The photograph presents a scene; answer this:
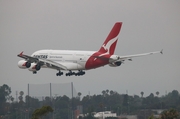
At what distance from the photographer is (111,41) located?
146m

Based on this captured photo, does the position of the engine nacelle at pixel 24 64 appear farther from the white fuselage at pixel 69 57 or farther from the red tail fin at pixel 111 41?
the red tail fin at pixel 111 41

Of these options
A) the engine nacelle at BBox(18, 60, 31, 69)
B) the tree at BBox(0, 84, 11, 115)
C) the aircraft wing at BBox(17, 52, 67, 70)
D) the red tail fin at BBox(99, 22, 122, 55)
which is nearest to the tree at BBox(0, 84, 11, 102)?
the tree at BBox(0, 84, 11, 115)

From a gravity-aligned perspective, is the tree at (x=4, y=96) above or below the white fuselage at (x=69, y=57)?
below

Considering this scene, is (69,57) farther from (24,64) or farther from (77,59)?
(24,64)

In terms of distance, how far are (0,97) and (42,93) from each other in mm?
16939

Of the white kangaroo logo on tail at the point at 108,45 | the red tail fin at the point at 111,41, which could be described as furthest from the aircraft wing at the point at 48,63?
the white kangaroo logo on tail at the point at 108,45

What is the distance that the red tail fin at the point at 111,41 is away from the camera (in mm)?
144175

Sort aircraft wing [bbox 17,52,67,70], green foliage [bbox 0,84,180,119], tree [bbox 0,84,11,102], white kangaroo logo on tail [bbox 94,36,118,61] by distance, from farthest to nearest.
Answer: tree [bbox 0,84,11,102], aircraft wing [bbox 17,52,67,70], white kangaroo logo on tail [bbox 94,36,118,61], green foliage [bbox 0,84,180,119]

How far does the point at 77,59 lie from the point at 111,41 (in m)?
8.20

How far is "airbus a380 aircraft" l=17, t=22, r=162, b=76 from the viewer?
142500 millimetres

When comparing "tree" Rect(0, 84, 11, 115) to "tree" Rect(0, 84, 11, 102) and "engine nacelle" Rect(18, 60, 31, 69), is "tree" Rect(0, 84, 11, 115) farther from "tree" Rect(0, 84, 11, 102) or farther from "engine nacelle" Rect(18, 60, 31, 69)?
"engine nacelle" Rect(18, 60, 31, 69)

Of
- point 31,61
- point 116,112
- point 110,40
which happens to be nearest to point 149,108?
point 116,112

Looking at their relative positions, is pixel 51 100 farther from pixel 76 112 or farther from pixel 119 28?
pixel 119 28

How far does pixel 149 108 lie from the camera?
146000mm
